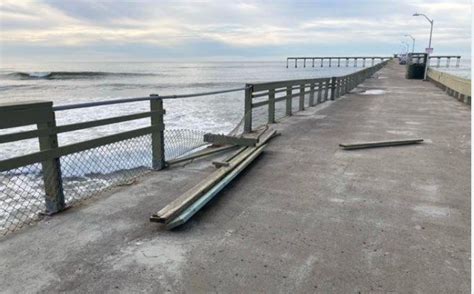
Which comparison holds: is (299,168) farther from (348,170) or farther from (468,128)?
(468,128)

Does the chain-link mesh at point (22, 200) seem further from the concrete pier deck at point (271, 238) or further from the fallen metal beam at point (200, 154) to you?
the fallen metal beam at point (200, 154)

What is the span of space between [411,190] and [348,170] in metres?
1.13

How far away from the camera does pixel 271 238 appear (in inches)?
148

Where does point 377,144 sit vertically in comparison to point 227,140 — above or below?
below

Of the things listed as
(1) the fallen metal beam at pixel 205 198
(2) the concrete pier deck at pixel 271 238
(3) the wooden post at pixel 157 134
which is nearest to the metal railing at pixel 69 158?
(3) the wooden post at pixel 157 134

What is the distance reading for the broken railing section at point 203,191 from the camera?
3.95 meters

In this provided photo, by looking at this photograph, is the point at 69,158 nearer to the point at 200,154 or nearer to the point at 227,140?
the point at 200,154

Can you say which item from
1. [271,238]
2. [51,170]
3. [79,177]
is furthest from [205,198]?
[79,177]

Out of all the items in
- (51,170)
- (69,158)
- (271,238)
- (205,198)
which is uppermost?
(51,170)

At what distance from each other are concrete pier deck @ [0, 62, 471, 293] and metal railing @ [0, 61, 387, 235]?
0.51m

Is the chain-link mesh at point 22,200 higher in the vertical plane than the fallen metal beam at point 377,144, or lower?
lower

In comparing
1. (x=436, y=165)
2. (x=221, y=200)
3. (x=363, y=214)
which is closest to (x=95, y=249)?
(x=221, y=200)

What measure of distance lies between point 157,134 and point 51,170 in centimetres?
194

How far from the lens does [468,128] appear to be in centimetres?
1050
